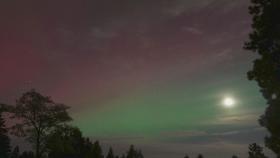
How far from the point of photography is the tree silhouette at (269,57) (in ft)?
77.6

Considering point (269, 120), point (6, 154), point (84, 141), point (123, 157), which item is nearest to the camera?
point (269, 120)

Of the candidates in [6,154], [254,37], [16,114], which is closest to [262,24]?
[254,37]

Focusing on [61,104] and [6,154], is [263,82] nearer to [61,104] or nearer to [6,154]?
[61,104]

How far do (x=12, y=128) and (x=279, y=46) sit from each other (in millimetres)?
28303

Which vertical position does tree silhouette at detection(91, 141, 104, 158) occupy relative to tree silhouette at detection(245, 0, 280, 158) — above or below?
below

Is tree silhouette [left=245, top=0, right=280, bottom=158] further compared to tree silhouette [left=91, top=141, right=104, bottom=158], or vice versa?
tree silhouette [left=91, top=141, right=104, bottom=158]

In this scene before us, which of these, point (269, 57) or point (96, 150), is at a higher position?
point (269, 57)

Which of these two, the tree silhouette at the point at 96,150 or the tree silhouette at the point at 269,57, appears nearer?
the tree silhouette at the point at 269,57

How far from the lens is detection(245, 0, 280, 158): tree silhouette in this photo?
2366 cm

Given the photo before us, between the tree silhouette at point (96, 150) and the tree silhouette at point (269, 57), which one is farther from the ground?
the tree silhouette at point (269, 57)

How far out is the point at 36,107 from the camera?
38375 millimetres

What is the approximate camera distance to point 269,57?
2394 centimetres

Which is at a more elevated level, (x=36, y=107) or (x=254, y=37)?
(x=254, y=37)

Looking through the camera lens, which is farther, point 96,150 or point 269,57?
point 96,150
